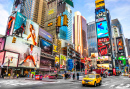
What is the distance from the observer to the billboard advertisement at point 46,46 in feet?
266

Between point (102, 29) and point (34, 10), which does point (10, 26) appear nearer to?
point (102, 29)

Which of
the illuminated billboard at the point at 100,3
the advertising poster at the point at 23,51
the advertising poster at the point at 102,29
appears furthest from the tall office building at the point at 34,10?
the advertising poster at the point at 23,51

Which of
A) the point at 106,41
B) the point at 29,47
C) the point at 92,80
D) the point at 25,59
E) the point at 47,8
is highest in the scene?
the point at 47,8

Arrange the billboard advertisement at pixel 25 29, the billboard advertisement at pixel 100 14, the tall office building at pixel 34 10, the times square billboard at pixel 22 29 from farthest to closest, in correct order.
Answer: the tall office building at pixel 34 10 < the billboard advertisement at pixel 100 14 < the billboard advertisement at pixel 25 29 < the times square billboard at pixel 22 29

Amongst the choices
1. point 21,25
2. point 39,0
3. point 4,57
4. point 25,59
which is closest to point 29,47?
point 25,59

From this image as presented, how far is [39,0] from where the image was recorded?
16462cm

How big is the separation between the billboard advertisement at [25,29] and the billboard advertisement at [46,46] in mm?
8830

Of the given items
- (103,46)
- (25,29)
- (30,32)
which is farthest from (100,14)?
(25,29)

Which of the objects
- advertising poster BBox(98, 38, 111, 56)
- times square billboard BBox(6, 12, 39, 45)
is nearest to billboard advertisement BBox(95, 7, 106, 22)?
advertising poster BBox(98, 38, 111, 56)

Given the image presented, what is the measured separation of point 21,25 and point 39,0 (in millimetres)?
115854

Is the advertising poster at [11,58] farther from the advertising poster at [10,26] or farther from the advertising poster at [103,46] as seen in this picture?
the advertising poster at [103,46]

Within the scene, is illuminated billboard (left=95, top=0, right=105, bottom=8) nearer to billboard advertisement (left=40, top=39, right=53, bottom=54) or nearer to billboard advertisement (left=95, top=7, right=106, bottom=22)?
billboard advertisement (left=95, top=7, right=106, bottom=22)

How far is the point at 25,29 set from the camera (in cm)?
6588

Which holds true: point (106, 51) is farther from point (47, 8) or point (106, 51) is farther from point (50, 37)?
point (47, 8)
